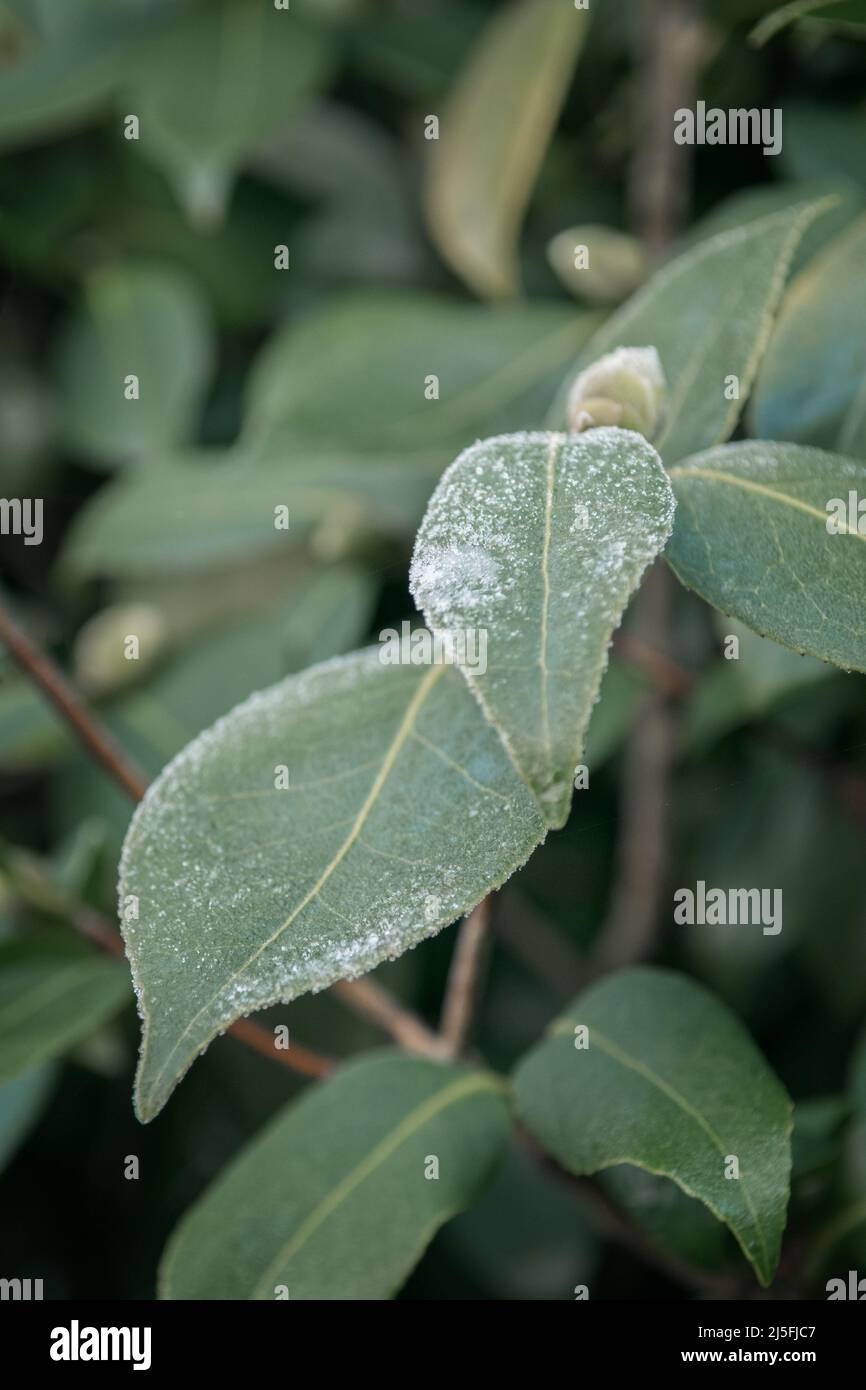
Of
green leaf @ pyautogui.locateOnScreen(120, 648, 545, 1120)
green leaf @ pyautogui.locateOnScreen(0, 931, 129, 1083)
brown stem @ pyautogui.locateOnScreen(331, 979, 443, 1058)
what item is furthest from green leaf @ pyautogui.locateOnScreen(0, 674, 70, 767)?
green leaf @ pyautogui.locateOnScreen(120, 648, 545, 1120)

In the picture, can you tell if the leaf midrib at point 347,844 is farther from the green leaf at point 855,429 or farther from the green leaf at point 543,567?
the green leaf at point 855,429

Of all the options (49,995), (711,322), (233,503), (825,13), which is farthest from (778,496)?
(233,503)

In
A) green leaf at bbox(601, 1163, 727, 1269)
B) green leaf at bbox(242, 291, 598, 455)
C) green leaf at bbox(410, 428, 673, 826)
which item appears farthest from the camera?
green leaf at bbox(242, 291, 598, 455)

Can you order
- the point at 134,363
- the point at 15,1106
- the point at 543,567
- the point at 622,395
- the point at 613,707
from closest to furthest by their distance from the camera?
1. the point at 543,567
2. the point at 622,395
3. the point at 15,1106
4. the point at 613,707
5. the point at 134,363

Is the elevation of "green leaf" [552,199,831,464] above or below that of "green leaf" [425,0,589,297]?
below

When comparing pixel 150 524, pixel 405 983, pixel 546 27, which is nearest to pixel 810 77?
pixel 546 27

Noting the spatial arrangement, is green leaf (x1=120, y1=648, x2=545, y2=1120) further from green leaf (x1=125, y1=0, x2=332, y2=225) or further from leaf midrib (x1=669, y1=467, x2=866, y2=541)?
green leaf (x1=125, y1=0, x2=332, y2=225)

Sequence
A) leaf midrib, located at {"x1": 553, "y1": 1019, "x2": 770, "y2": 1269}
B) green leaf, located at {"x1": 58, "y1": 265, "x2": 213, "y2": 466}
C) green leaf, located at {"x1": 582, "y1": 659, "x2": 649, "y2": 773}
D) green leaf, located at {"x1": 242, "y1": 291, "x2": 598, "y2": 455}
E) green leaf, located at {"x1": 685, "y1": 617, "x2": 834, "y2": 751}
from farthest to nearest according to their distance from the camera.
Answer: green leaf, located at {"x1": 58, "y1": 265, "x2": 213, "y2": 466}
green leaf, located at {"x1": 242, "y1": 291, "x2": 598, "y2": 455}
green leaf, located at {"x1": 582, "y1": 659, "x2": 649, "y2": 773}
green leaf, located at {"x1": 685, "y1": 617, "x2": 834, "y2": 751}
leaf midrib, located at {"x1": 553, "y1": 1019, "x2": 770, "y2": 1269}

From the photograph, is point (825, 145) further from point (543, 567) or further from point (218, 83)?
point (543, 567)
